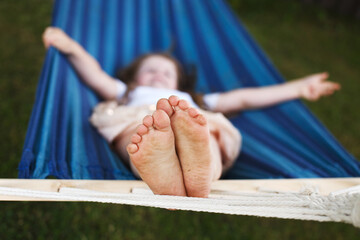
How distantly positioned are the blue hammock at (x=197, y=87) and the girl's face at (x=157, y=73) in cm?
21

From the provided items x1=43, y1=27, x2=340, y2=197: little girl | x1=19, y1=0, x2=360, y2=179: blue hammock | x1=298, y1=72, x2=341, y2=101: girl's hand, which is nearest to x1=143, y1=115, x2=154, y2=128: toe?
x1=43, y1=27, x2=340, y2=197: little girl

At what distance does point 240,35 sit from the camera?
6.95 feet

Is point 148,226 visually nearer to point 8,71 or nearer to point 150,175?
point 150,175

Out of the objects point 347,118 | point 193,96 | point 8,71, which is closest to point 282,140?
point 193,96

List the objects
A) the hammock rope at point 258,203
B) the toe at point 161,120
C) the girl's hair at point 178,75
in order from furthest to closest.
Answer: the girl's hair at point 178,75, the toe at point 161,120, the hammock rope at point 258,203

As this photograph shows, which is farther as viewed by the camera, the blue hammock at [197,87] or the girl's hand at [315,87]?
the girl's hand at [315,87]

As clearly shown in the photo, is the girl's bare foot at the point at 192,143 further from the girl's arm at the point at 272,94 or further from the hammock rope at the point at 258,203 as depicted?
the girl's arm at the point at 272,94

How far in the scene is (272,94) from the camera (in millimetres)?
1817

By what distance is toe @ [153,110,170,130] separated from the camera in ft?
3.08

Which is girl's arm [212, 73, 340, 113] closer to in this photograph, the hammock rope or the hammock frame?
the hammock frame

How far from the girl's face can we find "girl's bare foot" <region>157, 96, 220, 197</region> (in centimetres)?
79

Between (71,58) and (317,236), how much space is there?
1.41m

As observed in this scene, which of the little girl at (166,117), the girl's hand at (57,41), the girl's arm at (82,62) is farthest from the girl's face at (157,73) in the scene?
the girl's hand at (57,41)

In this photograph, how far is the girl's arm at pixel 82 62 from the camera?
1.60m
